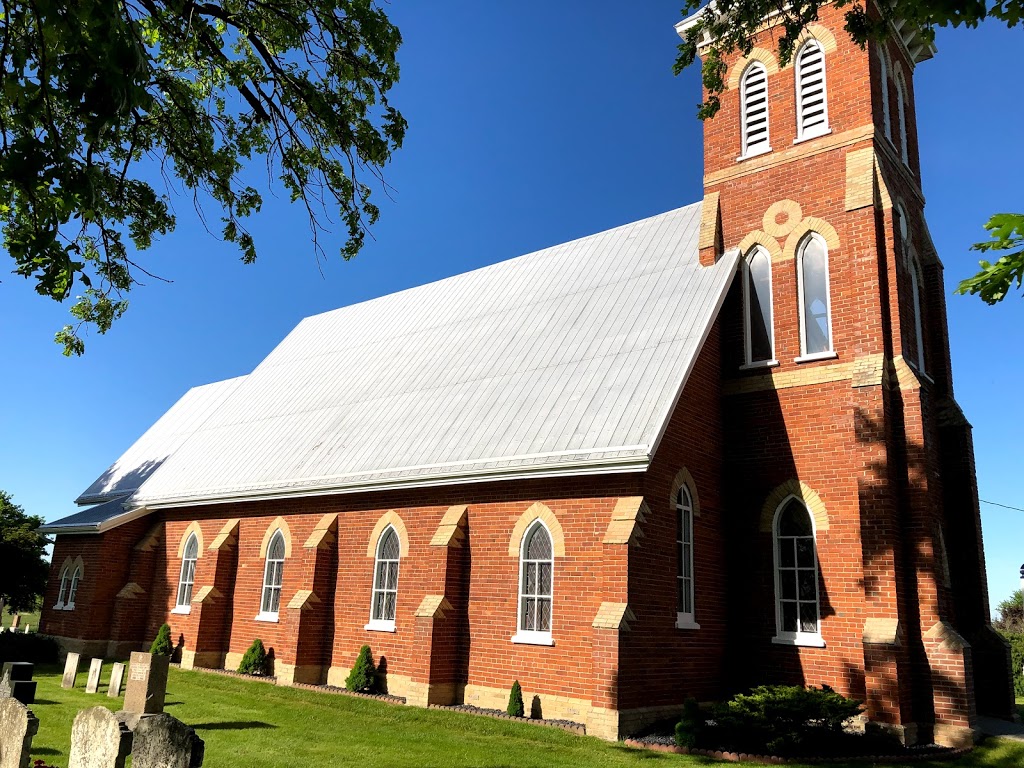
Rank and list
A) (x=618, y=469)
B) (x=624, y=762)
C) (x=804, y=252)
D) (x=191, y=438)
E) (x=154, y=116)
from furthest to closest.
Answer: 1. (x=191, y=438)
2. (x=804, y=252)
3. (x=618, y=469)
4. (x=624, y=762)
5. (x=154, y=116)

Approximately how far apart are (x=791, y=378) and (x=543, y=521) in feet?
19.6

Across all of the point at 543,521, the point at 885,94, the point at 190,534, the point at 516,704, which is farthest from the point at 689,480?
the point at 190,534

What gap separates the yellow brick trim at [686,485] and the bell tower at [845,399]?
139cm

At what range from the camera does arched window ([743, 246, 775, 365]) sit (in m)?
17.4

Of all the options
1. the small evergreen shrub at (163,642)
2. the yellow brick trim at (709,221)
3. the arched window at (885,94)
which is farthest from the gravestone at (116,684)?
the arched window at (885,94)

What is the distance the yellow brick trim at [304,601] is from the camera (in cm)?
1875

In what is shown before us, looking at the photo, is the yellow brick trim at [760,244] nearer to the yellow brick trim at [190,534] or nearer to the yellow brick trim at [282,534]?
the yellow brick trim at [282,534]

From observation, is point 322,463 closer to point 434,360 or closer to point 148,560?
point 434,360

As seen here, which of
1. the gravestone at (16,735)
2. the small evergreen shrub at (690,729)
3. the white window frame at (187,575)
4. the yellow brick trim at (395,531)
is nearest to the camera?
the gravestone at (16,735)

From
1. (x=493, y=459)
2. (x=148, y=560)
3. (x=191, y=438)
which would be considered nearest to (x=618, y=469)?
(x=493, y=459)

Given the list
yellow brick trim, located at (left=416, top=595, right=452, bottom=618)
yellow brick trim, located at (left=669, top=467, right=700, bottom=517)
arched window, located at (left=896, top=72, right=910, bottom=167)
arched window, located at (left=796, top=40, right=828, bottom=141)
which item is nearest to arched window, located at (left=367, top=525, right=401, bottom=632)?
yellow brick trim, located at (left=416, top=595, right=452, bottom=618)

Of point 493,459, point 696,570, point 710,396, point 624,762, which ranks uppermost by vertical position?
point 710,396

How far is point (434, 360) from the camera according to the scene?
873 inches

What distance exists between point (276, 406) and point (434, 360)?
6518mm
